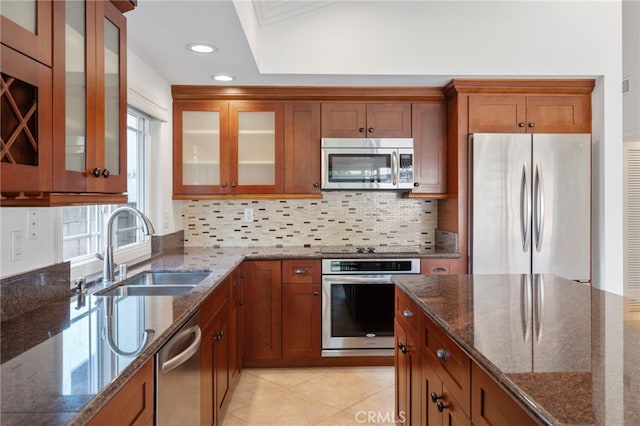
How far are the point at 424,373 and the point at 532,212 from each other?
1.98 meters

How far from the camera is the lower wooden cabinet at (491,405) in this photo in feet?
3.19

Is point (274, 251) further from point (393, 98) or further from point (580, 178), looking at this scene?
point (580, 178)

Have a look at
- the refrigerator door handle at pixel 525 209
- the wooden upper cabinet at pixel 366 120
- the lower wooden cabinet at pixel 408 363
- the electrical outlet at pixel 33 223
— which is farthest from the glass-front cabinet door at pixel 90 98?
the refrigerator door handle at pixel 525 209

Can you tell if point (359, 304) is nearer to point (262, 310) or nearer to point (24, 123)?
point (262, 310)

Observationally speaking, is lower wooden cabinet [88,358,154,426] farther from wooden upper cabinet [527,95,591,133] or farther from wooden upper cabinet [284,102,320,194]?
wooden upper cabinet [527,95,591,133]

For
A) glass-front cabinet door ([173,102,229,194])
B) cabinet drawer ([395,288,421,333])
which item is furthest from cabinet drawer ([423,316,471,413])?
glass-front cabinet door ([173,102,229,194])

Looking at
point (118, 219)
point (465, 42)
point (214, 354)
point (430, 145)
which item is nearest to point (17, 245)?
point (214, 354)

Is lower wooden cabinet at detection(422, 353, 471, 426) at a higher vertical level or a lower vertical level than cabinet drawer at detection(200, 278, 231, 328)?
lower

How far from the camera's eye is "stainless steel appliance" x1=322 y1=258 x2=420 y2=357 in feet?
10.6

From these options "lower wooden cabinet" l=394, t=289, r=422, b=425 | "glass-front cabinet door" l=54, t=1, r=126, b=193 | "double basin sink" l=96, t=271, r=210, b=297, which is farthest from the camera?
"double basin sink" l=96, t=271, r=210, b=297

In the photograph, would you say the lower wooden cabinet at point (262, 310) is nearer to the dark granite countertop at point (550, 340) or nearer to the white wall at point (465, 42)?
the dark granite countertop at point (550, 340)

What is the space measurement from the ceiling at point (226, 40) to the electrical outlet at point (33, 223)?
1127mm

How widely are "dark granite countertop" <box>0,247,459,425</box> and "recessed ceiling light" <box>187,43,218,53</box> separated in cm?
148

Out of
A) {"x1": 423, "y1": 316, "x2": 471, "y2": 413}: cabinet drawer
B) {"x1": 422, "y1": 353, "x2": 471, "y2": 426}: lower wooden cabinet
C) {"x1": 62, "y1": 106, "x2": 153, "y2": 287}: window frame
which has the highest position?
{"x1": 62, "y1": 106, "x2": 153, "y2": 287}: window frame
